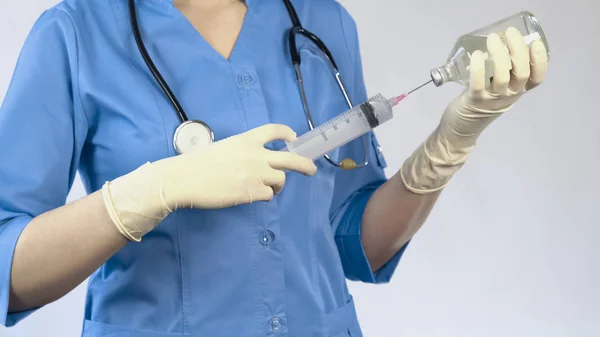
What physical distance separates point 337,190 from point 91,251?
504mm

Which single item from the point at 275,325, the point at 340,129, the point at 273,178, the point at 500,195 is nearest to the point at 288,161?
the point at 273,178

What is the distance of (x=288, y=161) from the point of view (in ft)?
3.08

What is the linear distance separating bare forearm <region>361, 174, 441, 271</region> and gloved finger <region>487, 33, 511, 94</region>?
0.90 ft

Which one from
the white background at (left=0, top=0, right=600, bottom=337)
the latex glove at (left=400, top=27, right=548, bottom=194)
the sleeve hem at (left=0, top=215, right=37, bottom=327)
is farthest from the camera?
the white background at (left=0, top=0, right=600, bottom=337)

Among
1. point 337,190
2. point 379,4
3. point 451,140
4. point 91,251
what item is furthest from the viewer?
point 379,4

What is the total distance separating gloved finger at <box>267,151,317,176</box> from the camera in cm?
94

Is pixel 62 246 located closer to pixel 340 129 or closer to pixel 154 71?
pixel 154 71

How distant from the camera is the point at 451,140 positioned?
1134 millimetres

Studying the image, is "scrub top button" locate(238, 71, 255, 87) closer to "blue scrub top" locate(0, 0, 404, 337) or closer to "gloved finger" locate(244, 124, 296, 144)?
"blue scrub top" locate(0, 0, 404, 337)

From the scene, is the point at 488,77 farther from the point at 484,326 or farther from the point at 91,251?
the point at 484,326

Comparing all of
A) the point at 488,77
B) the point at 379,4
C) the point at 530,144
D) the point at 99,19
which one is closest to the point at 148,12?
the point at 99,19

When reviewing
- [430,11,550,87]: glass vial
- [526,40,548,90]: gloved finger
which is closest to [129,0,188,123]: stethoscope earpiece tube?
[430,11,550,87]: glass vial

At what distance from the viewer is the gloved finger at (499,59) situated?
3.16ft

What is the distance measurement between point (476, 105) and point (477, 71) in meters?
0.09
